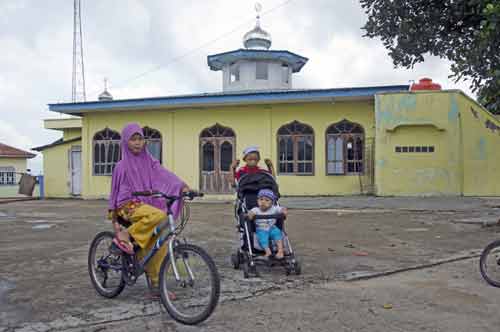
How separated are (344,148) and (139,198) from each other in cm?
1354

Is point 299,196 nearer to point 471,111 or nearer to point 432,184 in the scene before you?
point 432,184

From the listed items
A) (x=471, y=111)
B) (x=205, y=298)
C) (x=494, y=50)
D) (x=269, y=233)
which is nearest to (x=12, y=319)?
(x=205, y=298)

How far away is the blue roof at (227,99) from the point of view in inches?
632

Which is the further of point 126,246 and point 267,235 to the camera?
point 267,235

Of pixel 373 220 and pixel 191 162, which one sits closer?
pixel 373 220

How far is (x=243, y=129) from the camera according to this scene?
1806 cm

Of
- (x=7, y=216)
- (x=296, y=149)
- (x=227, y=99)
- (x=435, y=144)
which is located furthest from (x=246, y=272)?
(x=227, y=99)

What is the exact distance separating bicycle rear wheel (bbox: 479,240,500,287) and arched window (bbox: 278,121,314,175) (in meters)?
12.4

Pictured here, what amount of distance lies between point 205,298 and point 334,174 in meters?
13.9

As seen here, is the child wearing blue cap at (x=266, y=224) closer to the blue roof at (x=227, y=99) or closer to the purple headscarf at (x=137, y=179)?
the purple headscarf at (x=137, y=179)

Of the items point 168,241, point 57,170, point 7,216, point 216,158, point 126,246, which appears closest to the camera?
point 168,241

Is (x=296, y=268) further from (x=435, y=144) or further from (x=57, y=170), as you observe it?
(x=57, y=170)

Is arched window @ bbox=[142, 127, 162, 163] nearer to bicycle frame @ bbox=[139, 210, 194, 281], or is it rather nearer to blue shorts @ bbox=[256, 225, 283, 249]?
blue shorts @ bbox=[256, 225, 283, 249]

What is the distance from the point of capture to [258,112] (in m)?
17.9
